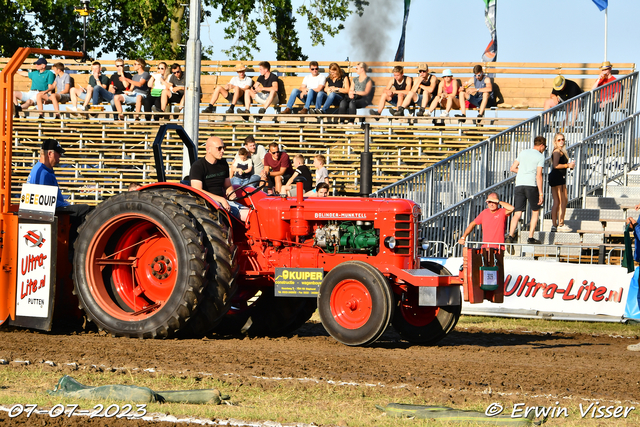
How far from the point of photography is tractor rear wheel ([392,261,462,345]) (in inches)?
321

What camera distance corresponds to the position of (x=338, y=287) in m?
7.75

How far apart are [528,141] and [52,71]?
11.9m

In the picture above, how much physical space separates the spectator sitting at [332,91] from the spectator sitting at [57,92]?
636 cm

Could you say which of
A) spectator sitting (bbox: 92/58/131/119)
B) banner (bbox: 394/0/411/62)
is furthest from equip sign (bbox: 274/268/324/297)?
banner (bbox: 394/0/411/62)

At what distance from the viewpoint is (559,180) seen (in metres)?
13.8

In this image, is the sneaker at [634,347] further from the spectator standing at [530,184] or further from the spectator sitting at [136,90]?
the spectator sitting at [136,90]

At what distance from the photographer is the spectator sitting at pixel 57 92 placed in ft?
67.1

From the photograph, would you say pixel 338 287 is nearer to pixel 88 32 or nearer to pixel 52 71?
pixel 52 71

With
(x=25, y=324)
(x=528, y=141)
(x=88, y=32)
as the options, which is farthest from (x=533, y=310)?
(x=88, y=32)

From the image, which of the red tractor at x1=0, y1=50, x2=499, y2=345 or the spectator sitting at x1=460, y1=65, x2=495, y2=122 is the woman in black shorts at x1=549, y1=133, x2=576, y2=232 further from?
the red tractor at x1=0, y1=50, x2=499, y2=345

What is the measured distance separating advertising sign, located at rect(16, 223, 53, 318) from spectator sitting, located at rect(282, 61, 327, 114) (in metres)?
11.0

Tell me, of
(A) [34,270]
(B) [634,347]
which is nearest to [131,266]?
(A) [34,270]

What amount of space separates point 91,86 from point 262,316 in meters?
12.7

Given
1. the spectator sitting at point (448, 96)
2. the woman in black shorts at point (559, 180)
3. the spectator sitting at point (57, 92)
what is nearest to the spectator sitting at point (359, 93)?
the spectator sitting at point (448, 96)
